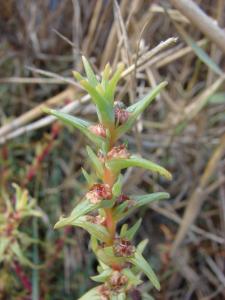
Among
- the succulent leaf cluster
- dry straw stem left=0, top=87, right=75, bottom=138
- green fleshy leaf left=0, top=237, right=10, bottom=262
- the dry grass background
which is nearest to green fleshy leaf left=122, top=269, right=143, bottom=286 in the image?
the succulent leaf cluster

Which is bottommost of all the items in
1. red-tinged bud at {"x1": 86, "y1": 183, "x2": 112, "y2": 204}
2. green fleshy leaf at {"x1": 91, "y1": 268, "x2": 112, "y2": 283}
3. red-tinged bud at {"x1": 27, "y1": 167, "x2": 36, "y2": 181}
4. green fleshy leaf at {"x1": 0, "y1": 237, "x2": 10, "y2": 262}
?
green fleshy leaf at {"x1": 91, "y1": 268, "x2": 112, "y2": 283}

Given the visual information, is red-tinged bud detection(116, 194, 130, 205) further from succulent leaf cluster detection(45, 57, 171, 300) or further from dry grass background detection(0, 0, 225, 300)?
dry grass background detection(0, 0, 225, 300)

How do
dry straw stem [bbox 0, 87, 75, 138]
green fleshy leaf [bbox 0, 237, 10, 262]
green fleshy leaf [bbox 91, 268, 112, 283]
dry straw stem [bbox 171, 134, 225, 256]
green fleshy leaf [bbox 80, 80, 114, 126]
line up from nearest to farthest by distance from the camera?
green fleshy leaf [bbox 80, 80, 114, 126], green fleshy leaf [bbox 91, 268, 112, 283], green fleshy leaf [bbox 0, 237, 10, 262], dry straw stem [bbox 171, 134, 225, 256], dry straw stem [bbox 0, 87, 75, 138]

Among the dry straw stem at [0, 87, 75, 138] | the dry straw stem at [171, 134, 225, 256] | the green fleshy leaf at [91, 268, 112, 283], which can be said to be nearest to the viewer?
the green fleshy leaf at [91, 268, 112, 283]

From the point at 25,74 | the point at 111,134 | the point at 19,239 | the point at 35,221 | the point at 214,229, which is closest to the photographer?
the point at 111,134

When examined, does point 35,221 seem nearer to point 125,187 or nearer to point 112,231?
point 125,187

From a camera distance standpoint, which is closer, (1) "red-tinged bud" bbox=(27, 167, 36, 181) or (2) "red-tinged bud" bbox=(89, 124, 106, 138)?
(2) "red-tinged bud" bbox=(89, 124, 106, 138)

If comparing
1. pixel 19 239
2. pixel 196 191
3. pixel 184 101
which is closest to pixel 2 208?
pixel 19 239
